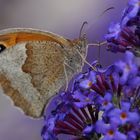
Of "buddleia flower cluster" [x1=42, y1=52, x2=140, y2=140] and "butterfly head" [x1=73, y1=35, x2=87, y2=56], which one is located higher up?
"butterfly head" [x1=73, y1=35, x2=87, y2=56]

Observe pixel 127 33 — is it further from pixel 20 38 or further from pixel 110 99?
pixel 20 38

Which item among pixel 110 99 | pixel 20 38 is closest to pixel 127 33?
pixel 110 99

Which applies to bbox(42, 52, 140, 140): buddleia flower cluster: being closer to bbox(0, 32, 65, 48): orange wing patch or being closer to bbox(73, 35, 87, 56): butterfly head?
bbox(73, 35, 87, 56): butterfly head

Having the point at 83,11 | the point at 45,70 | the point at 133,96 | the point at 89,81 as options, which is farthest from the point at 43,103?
the point at 83,11

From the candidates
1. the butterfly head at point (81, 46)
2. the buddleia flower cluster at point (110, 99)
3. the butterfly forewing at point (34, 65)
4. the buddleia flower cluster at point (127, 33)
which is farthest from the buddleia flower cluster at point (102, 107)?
the butterfly head at point (81, 46)

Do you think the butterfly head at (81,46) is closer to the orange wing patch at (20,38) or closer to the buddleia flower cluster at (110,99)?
the orange wing patch at (20,38)

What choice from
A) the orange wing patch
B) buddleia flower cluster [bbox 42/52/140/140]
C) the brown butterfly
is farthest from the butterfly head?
buddleia flower cluster [bbox 42/52/140/140]
